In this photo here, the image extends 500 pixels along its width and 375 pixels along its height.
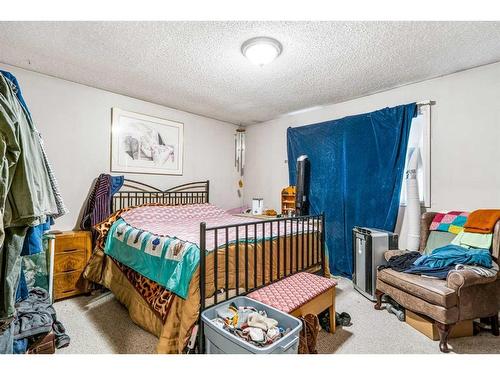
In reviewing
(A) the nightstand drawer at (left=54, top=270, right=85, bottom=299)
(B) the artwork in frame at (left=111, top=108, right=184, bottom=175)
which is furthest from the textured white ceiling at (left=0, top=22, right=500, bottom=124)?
(A) the nightstand drawer at (left=54, top=270, right=85, bottom=299)

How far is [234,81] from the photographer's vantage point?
9.24ft

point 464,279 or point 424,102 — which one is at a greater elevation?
point 424,102

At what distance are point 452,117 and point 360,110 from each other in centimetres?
102

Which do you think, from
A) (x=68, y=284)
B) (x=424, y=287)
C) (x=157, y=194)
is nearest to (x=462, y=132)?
(x=424, y=287)

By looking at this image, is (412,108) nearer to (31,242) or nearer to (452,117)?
(452,117)

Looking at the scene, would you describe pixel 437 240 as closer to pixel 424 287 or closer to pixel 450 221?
pixel 450 221

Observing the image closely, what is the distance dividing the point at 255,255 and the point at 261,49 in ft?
5.51

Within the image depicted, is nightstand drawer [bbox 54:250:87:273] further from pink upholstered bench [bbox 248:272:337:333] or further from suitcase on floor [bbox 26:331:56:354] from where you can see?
pink upholstered bench [bbox 248:272:337:333]

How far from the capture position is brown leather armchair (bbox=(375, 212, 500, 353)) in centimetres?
181

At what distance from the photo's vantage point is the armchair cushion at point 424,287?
1812mm

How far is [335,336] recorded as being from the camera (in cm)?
198

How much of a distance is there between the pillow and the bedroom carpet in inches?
29.5

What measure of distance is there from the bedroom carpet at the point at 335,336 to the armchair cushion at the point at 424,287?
337 mm
